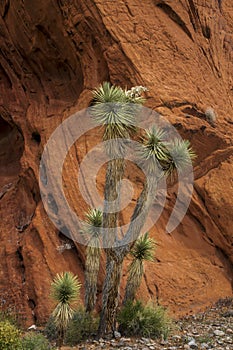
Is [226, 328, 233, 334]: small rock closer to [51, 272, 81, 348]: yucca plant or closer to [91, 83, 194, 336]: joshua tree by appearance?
[91, 83, 194, 336]: joshua tree

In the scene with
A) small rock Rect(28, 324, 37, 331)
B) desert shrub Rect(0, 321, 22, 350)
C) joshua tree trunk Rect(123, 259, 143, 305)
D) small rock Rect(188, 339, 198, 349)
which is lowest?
small rock Rect(188, 339, 198, 349)

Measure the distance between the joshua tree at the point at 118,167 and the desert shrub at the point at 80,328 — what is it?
1.20 feet

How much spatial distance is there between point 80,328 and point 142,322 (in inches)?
53.4

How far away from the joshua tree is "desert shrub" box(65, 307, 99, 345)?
0.37 metres

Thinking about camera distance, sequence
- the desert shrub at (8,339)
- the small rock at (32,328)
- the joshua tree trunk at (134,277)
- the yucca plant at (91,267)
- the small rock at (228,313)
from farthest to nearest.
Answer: the small rock at (32,328), the small rock at (228,313), the yucca plant at (91,267), the joshua tree trunk at (134,277), the desert shrub at (8,339)

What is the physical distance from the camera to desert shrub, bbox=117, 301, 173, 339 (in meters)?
10.1

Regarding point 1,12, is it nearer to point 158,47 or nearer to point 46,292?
point 158,47

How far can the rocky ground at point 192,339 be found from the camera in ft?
30.6

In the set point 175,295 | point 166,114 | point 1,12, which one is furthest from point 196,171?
point 1,12

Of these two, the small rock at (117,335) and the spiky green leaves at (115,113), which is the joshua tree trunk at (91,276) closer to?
the small rock at (117,335)

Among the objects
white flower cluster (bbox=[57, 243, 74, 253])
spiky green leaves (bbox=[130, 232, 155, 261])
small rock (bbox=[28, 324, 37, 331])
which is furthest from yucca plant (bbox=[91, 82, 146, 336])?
white flower cluster (bbox=[57, 243, 74, 253])

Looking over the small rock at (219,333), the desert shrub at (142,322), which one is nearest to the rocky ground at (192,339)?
the small rock at (219,333)

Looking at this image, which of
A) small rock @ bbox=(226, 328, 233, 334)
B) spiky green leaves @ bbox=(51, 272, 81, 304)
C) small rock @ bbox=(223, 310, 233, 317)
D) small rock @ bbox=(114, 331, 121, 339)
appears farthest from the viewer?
small rock @ bbox=(223, 310, 233, 317)

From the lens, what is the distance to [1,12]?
15273 mm
